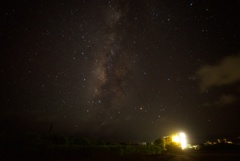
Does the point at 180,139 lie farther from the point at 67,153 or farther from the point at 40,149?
the point at 40,149

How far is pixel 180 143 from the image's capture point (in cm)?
3469

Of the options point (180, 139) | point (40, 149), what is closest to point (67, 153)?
point (40, 149)

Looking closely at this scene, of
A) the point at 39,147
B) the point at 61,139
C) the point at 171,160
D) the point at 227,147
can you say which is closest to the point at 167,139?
the point at 227,147

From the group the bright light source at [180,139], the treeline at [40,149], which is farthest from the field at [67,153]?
the bright light source at [180,139]

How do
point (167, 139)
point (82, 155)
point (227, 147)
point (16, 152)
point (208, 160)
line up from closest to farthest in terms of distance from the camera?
point (208, 160)
point (16, 152)
point (82, 155)
point (227, 147)
point (167, 139)

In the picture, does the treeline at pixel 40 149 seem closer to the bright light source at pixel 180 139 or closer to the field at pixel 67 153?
the field at pixel 67 153

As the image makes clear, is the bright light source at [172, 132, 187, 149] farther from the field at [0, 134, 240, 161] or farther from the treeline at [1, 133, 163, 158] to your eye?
the treeline at [1, 133, 163, 158]

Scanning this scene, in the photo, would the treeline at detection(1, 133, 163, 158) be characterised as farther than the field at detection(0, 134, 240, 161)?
Yes

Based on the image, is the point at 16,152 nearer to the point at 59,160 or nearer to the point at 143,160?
the point at 59,160

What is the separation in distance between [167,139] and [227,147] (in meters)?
14.0

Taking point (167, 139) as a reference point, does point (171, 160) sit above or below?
below

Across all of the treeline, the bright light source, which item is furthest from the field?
the bright light source

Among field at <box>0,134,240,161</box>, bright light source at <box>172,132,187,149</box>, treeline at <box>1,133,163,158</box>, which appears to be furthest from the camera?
bright light source at <box>172,132,187,149</box>

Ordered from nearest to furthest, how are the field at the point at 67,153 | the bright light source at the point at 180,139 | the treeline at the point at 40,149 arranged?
1. the field at the point at 67,153
2. the treeline at the point at 40,149
3. the bright light source at the point at 180,139
